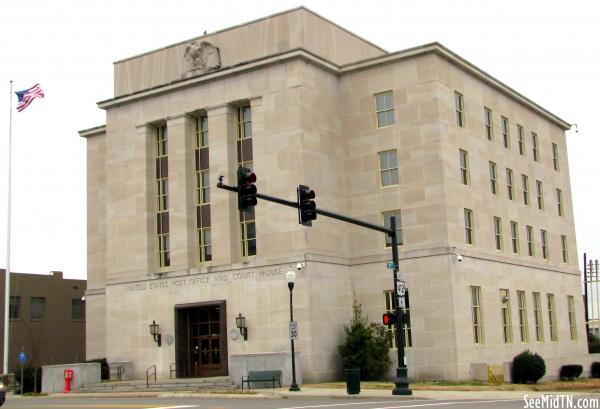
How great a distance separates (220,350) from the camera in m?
49.0

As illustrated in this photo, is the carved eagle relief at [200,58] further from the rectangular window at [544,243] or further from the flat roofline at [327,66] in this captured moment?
the rectangular window at [544,243]

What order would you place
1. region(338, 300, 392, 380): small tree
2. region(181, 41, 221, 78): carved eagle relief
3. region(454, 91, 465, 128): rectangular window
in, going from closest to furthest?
region(338, 300, 392, 380): small tree, region(454, 91, 465, 128): rectangular window, region(181, 41, 221, 78): carved eagle relief

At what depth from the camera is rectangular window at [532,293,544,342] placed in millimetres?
54509

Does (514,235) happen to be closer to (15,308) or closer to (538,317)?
(538,317)

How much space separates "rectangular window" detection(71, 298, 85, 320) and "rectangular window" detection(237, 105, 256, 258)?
40304mm

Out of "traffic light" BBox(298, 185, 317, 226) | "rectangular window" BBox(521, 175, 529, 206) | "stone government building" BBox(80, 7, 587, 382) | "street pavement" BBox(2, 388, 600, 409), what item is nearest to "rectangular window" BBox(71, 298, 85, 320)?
"stone government building" BBox(80, 7, 587, 382)

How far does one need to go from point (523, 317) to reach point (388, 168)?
1276cm

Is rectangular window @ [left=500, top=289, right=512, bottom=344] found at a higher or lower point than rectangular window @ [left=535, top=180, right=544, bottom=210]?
lower

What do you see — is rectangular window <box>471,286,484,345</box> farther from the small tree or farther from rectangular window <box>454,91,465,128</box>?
rectangular window <box>454,91,465,128</box>

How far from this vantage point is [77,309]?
8575 cm

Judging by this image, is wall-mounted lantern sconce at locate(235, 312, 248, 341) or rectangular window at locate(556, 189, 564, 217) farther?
rectangular window at locate(556, 189, 564, 217)

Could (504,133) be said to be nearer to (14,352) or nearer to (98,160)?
(98,160)

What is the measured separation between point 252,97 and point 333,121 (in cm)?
476

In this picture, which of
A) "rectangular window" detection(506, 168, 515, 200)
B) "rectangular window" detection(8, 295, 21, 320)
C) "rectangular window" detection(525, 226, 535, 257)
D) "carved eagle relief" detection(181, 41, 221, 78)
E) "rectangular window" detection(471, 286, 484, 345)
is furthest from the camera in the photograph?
"rectangular window" detection(8, 295, 21, 320)
